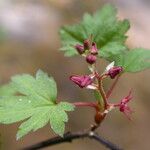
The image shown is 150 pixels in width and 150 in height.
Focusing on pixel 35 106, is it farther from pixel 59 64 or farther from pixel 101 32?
pixel 59 64

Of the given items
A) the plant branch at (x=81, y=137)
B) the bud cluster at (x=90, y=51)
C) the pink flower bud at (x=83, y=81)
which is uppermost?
the bud cluster at (x=90, y=51)

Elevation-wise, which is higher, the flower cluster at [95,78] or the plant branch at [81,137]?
the flower cluster at [95,78]

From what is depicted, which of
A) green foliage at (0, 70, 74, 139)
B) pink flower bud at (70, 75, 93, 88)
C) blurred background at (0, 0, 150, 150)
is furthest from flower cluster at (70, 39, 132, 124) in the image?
blurred background at (0, 0, 150, 150)

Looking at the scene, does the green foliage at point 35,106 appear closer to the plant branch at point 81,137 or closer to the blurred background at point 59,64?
the plant branch at point 81,137

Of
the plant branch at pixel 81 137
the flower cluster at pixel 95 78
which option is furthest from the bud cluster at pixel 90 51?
the plant branch at pixel 81 137

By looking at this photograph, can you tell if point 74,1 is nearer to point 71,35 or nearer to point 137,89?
point 137,89

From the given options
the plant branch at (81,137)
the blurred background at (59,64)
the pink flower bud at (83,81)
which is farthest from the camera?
the blurred background at (59,64)

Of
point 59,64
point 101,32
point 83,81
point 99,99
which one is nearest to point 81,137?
point 99,99
